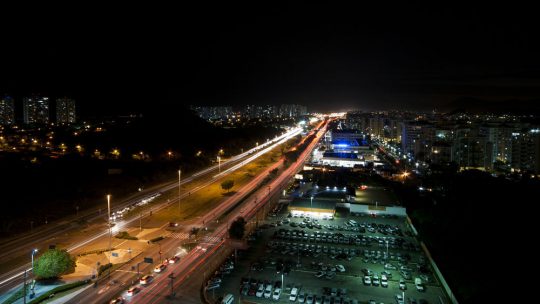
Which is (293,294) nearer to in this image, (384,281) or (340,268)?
(340,268)

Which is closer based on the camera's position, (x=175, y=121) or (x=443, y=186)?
(x=443, y=186)

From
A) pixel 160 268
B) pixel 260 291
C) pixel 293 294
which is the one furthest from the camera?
pixel 160 268

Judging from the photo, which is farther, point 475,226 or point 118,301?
point 475,226

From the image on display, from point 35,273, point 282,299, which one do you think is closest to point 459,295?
point 282,299

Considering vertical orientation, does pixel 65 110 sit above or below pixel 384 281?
above

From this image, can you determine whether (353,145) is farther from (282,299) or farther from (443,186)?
(282,299)

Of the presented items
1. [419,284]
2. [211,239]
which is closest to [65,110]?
[211,239]

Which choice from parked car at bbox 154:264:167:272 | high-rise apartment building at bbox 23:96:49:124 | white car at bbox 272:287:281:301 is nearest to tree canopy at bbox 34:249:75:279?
parked car at bbox 154:264:167:272
